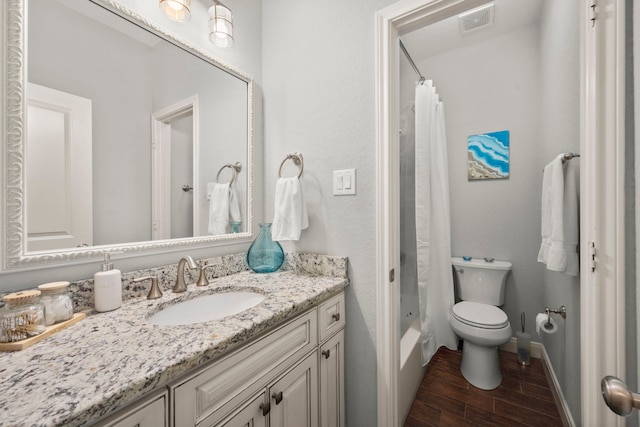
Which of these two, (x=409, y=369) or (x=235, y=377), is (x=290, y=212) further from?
(x=409, y=369)

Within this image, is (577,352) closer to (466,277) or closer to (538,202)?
(466,277)

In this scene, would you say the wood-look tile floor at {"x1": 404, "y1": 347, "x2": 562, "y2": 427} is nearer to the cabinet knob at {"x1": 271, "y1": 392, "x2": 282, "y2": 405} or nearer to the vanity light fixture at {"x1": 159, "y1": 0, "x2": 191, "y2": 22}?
the cabinet knob at {"x1": 271, "y1": 392, "x2": 282, "y2": 405}

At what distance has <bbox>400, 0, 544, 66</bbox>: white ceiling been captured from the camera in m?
1.88

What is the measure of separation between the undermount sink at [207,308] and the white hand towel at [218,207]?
342mm

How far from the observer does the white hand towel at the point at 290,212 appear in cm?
127

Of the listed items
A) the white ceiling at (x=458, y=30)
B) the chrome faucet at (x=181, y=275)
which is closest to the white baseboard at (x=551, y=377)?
the chrome faucet at (x=181, y=275)

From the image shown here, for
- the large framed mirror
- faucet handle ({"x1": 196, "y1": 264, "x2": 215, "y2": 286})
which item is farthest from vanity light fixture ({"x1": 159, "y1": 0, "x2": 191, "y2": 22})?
faucet handle ({"x1": 196, "y1": 264, "x2": 215, "y2": 286})

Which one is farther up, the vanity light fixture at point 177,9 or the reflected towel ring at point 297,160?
the vanity light fixture at point 177,9

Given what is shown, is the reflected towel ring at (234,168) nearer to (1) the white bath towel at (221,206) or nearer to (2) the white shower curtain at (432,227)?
(1) the white bath towel at (221,206)

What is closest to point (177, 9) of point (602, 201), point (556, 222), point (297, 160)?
point (297, 160)

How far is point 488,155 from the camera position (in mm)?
2236

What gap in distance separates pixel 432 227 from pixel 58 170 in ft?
6.41

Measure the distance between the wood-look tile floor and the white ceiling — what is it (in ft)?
7.20

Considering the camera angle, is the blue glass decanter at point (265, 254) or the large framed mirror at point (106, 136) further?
the blue glass decanter at point (265, 254)
